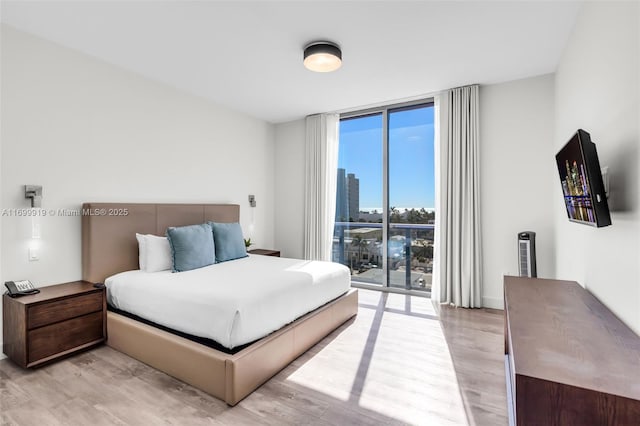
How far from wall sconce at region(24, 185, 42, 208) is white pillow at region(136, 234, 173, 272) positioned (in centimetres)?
85

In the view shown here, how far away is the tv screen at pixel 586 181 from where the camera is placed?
5.18ft

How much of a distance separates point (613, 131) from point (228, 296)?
8.34 ft

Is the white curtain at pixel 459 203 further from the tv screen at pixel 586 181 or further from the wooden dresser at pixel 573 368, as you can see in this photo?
the wooden dresser at pixel 573 368

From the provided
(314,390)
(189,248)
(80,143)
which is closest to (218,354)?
(314,390)

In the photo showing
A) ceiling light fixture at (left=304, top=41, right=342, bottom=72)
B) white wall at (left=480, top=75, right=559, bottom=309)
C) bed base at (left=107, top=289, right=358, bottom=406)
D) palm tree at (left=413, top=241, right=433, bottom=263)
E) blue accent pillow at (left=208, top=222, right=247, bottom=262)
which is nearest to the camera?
bed base at (left=107, top=289, right=358, bottom=406)

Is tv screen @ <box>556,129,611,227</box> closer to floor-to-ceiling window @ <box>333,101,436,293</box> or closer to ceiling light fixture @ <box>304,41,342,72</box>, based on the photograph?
ceiling light fixture @ <box>304,41,342,72</box>

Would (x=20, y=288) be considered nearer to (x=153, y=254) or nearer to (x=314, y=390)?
(x=153, y=254)

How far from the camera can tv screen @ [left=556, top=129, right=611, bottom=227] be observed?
5.18ft

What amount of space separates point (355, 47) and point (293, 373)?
114 inches

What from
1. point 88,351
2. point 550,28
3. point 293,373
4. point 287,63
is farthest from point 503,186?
point 88,351

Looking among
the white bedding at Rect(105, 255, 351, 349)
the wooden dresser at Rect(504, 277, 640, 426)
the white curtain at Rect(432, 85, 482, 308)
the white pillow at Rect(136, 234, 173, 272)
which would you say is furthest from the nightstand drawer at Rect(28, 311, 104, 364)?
the white curtain at Rect(432, 85, 482, 308)

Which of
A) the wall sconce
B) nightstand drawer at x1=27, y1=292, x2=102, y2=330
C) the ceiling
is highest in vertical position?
the ceiling

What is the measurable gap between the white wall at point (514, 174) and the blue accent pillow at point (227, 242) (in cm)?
307

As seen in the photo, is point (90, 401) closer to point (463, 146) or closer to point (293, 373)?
point (293, 373)
